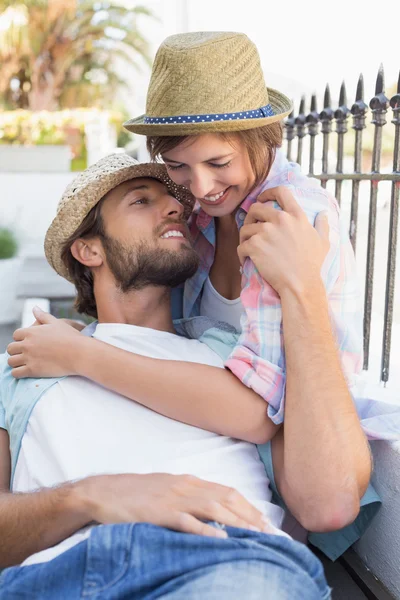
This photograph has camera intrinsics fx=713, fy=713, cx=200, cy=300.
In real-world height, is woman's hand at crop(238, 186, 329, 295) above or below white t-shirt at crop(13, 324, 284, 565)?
above

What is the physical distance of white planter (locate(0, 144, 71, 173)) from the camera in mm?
11117

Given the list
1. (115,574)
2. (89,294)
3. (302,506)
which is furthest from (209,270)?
(115,574)

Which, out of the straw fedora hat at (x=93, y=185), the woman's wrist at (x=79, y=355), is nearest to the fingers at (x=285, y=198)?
the straw fedora hat at (x=93, y=185)

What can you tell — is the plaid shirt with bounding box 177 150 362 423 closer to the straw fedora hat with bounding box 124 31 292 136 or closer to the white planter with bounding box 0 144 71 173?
the straw fedora hat with bounding box 124 31 292 136

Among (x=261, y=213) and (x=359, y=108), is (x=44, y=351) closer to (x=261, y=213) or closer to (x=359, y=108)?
(x=261, y=213)

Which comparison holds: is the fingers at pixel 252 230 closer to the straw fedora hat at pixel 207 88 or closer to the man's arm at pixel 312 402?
the man's arm at pixel 312 402

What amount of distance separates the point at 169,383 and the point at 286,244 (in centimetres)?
57

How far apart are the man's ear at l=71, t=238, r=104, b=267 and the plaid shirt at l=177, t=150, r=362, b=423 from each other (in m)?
0.63

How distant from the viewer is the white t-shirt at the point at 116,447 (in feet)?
7.47

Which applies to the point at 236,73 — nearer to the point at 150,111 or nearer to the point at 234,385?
the point at 150,111

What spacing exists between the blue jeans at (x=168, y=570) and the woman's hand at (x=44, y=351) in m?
0.71

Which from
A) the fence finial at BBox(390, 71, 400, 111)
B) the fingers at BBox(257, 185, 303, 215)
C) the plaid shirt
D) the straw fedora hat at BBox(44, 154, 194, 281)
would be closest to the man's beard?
the straw fedora hat at BBox(44, 154, 194, 281)

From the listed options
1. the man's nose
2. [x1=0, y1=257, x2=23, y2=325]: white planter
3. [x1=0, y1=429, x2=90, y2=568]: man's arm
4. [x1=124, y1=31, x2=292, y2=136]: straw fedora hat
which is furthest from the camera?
[x1=0, y1=257, x2=23, y2=325]: white planter

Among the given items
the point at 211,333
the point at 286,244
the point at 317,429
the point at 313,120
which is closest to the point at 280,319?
the point at 286,244
